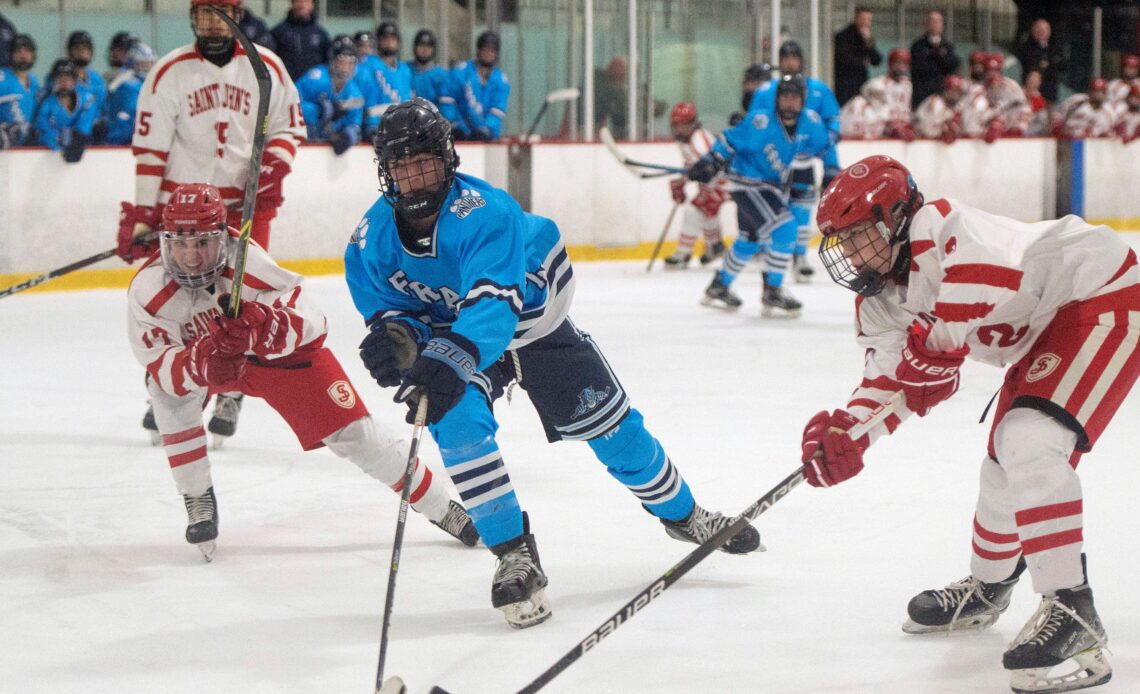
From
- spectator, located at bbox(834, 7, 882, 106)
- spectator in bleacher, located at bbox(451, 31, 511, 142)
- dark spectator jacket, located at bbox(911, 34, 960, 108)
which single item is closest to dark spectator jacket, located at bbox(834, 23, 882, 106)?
spectator, located at bbox(834, 7, 882, 106)

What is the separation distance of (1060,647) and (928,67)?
10486mm

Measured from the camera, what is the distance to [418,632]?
2.75 meters

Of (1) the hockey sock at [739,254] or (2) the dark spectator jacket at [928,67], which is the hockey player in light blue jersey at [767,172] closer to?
(1) the hockey sock at [739,254]

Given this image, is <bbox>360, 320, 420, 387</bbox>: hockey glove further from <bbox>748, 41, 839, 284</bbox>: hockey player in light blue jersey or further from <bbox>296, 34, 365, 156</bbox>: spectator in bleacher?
<bbox>296, 34, 365, 156</bbox>: spectator in bleacher

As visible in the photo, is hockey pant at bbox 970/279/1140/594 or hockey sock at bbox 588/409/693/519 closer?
hockey pant at bbox 970/279/1140/594

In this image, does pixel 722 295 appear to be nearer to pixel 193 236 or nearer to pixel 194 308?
pixel 194 308

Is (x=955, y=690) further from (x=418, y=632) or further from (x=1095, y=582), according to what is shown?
(x=418, y=632)

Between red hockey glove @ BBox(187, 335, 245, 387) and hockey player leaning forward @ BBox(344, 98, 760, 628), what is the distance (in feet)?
0.92

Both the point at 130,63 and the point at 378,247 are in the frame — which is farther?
the point at 130,63

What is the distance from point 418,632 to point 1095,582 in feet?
4.26

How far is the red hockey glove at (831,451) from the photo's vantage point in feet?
8.29

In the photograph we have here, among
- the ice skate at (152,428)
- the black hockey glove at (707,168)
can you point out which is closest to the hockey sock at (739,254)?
the black hockey glove at (707,168)

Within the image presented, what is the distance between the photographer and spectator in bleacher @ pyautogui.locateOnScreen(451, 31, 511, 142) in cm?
995

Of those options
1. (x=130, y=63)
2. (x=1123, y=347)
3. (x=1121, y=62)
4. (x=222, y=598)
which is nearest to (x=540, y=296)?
(x=222, y=598)
